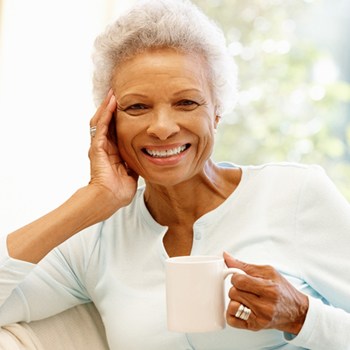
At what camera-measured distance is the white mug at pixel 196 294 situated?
135 centimetres

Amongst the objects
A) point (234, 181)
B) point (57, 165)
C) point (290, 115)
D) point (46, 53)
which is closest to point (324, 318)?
point (234, 181)

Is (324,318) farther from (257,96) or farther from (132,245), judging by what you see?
(257,96)

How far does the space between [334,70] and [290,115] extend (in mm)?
287

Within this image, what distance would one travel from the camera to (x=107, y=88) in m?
1.84

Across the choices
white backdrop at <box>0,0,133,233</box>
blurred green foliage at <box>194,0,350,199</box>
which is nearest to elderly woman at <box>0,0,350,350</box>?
white backdrop at <box>0,0,133,233</box>

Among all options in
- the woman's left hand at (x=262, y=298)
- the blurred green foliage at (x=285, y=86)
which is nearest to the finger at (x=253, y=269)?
the woman's left hand at (x=262, y=298)

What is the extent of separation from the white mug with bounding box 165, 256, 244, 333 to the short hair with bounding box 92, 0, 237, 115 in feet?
1.88

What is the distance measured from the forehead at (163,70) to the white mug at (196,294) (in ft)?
1.57

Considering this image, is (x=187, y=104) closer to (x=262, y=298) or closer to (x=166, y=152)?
(x=166, y=152)

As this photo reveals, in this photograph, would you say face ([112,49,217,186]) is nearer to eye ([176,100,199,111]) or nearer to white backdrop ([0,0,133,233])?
eye ([176,100,199,111])

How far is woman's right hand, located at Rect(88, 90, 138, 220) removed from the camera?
5.92ft

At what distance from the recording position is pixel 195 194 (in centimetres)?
186

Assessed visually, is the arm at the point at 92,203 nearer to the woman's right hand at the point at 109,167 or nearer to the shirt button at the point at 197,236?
the woman's right hand at the point at 109,167

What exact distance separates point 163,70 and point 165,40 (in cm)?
8
